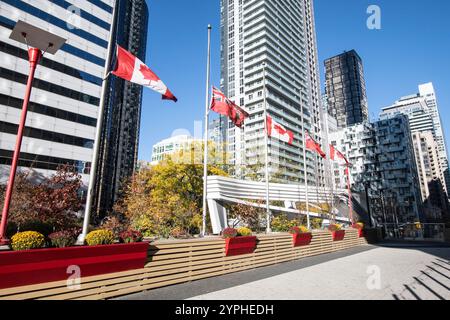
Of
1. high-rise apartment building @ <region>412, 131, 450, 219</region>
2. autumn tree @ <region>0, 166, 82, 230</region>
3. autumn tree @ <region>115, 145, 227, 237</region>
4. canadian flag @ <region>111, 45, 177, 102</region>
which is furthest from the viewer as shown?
high-rise apartment building @ <region>412, 131, 450, 219</region>

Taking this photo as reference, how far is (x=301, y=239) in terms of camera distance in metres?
16.1

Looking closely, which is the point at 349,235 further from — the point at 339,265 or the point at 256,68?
the point at 256,68

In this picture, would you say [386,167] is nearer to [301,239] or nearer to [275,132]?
[275,132]

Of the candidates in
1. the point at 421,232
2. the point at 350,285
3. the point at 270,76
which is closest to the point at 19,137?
the point at 350,285

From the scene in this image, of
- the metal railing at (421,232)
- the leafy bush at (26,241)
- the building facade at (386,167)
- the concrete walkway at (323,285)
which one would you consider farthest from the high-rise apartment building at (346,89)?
the leafy bush at (26,241)

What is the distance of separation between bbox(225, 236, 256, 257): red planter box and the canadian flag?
6741 mm

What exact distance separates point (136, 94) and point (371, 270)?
→ 114984mm

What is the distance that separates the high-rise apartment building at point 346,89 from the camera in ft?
591

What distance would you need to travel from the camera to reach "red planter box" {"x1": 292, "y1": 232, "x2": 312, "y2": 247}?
15.6 m

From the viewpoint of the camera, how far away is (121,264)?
7.66 metres

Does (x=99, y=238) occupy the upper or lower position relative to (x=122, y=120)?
lower

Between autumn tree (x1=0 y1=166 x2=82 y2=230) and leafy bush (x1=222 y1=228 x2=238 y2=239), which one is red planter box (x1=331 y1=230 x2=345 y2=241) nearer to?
leafy bush (x1=222 y1=228 x2=238 y2=239)

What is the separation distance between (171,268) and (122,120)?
10422 cm

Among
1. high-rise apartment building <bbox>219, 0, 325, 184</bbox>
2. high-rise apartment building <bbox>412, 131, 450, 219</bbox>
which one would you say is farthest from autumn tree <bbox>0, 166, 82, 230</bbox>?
high-rise apartment building <bbox>412, 131, 450, 219</bbox>
